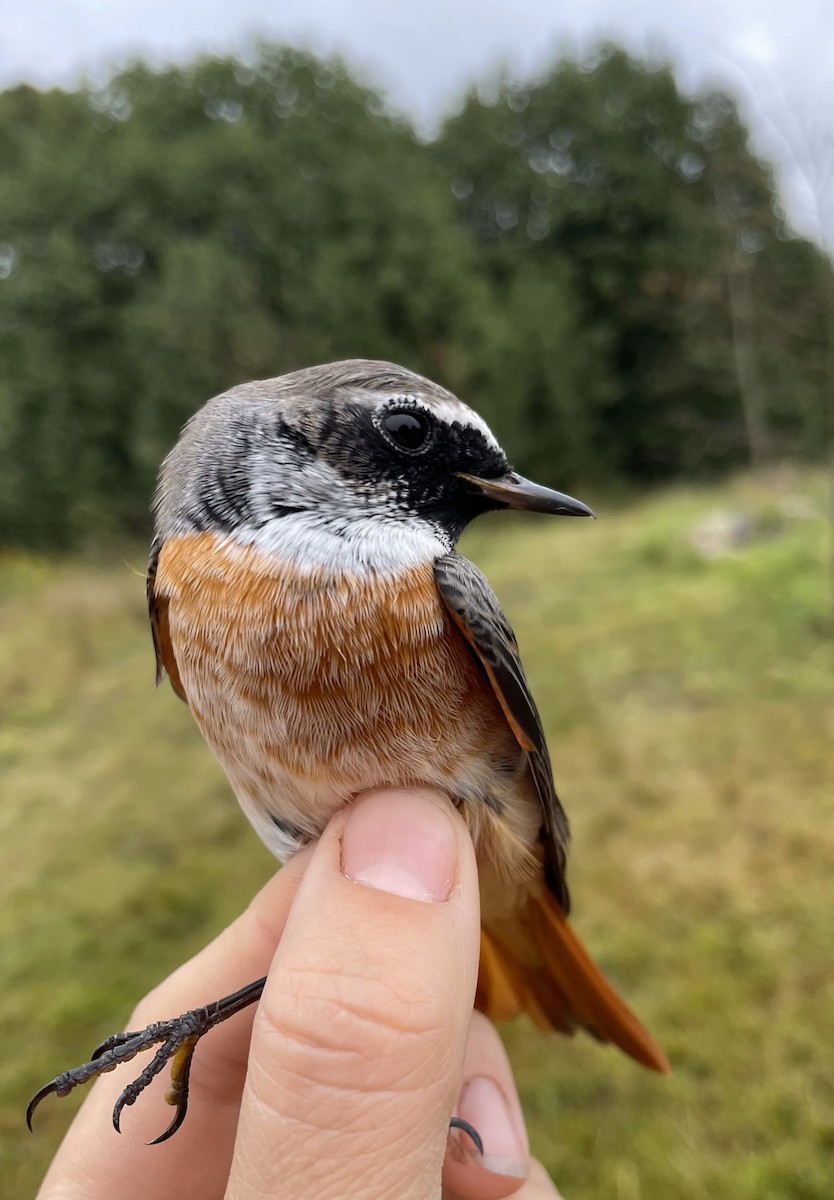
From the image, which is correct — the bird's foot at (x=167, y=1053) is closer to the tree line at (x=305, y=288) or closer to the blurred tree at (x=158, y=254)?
the tree line at (x=305, y=288)

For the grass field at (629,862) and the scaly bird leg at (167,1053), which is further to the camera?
the grass field at (629,862)

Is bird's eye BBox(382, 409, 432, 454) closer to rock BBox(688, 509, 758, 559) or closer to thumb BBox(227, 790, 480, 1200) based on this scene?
thumb BBox(227, 790, 480, 1200)

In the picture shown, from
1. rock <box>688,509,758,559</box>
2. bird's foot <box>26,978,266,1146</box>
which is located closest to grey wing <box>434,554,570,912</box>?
bird's foot <box>26,978,266,1146</box>

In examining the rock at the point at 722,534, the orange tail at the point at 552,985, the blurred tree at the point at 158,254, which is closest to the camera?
the orange tail at the point at 552,985

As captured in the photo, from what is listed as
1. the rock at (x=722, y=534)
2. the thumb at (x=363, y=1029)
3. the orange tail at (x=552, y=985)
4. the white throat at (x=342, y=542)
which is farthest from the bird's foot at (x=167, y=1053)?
the rock at (x=722, y=534)

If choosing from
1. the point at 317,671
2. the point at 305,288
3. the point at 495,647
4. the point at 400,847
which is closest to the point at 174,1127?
the point at 400,847

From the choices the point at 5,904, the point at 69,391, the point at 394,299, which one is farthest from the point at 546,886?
the point at 69,391

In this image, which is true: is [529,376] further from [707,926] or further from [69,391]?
[707,926]
